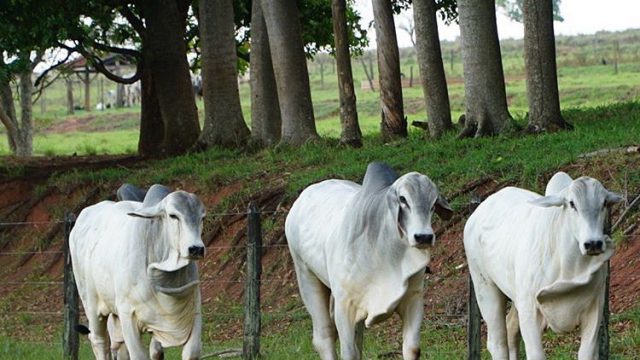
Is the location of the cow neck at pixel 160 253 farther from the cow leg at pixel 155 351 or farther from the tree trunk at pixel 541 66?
the tree trunk at pixel 541 66

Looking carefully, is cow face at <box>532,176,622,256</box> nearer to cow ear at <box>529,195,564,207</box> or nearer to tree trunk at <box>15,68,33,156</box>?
cow ear at <box>529,195,564,207</box>

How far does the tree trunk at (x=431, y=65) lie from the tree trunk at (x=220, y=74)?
11.5 feet

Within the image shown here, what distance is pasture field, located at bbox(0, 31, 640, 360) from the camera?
582 inches

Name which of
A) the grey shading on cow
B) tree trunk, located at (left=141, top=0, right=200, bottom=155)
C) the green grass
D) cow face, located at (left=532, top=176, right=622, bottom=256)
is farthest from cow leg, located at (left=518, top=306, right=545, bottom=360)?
tree trunk, located at (left=141, top=0, right=200, bottom=155)

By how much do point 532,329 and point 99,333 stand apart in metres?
4.29

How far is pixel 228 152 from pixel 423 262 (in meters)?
13.4

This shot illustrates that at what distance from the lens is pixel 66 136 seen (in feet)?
190

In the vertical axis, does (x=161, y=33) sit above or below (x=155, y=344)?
above

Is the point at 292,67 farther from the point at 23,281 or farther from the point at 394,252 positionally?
the point at 394,252

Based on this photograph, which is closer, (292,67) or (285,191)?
(285,191)

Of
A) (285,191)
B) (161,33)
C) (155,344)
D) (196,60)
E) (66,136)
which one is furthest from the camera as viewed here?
(66,136)

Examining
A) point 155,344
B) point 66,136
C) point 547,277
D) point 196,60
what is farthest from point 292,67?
point 66,136

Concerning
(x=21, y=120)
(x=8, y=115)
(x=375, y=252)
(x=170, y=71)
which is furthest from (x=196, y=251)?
(x=8, y=115)

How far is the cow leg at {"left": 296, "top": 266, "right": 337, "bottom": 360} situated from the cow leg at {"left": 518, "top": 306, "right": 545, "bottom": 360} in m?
2.00
